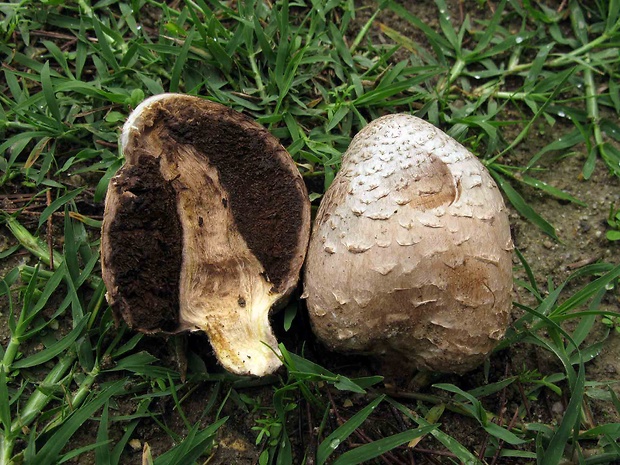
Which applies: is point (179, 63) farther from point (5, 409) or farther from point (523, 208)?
point (523, 208)

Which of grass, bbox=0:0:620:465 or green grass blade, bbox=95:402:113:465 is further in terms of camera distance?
grass, bbox=0:0:620:465

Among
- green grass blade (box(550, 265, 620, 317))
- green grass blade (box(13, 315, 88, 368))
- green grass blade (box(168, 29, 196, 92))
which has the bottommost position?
green grass blade (box(13, 315, 88, 368))

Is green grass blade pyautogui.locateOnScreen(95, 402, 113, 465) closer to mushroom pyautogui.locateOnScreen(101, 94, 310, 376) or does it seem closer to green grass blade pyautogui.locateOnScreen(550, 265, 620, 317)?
mushroom pyautogui.locateOnScreen(101, 94, 310, 376)

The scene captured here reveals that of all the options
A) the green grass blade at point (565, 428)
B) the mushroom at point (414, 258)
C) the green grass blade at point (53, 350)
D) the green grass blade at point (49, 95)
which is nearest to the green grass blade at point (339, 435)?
the mushroom at point (414, 258)

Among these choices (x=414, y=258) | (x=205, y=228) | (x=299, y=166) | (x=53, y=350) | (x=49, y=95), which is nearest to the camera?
(x=414, y=258)

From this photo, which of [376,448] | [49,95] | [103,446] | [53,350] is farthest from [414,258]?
[49,95]

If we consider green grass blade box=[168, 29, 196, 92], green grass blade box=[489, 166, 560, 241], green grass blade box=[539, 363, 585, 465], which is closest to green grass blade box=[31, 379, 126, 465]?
green grass blade box=[168, 29, 196, 92]

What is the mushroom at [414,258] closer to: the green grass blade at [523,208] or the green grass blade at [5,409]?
the green grass blade at [523,208]
